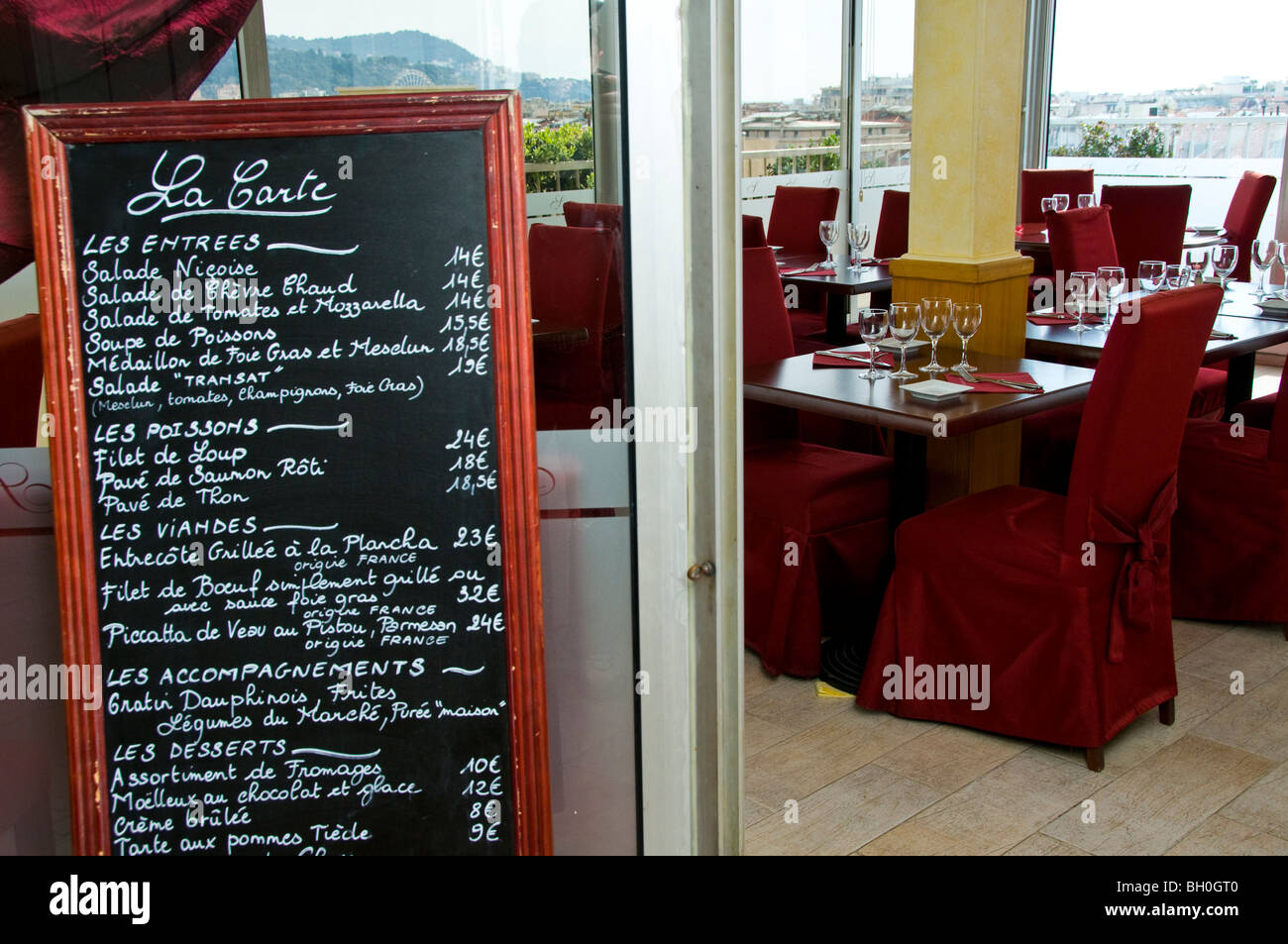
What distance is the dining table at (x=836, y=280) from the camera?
4832 millimetres

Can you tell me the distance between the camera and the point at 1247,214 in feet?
18.7

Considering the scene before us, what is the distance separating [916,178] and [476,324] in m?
2.55

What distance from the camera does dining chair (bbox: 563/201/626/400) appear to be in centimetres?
157

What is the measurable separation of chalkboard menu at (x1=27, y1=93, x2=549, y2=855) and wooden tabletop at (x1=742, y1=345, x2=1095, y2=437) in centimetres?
133

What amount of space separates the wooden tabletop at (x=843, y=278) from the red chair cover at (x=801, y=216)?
0.65 meters

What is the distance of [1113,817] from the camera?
96.0 inches

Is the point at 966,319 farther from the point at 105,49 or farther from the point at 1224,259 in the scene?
the point at 105,49

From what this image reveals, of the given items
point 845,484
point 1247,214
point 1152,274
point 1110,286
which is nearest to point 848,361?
point 845,484

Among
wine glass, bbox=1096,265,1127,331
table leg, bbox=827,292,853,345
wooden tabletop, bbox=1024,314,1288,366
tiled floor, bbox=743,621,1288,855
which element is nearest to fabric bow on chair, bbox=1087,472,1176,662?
tiled floor, bbox=743,621,1288,855

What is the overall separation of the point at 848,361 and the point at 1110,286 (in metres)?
1.12

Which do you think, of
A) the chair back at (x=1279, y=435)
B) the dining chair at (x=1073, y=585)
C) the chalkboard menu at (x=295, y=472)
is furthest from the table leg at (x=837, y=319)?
the chalkboard menu at (x=295, y=472)
